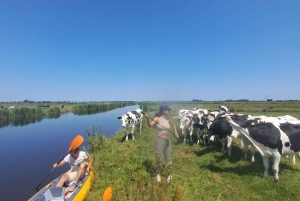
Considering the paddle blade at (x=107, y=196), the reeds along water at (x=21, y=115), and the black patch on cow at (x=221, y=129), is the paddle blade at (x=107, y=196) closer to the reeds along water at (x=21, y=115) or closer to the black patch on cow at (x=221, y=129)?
the black patch on cow at (x=221, y=129)

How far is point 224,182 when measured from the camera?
627cm

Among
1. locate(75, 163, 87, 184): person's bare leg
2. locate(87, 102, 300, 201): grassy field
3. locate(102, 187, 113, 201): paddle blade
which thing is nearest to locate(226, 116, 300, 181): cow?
locate(87, 102, 300, 201): grassy field

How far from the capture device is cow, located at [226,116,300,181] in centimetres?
619

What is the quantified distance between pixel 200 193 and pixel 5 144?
56.9ft

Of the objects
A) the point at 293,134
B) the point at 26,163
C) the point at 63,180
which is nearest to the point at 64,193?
the point at 63,180

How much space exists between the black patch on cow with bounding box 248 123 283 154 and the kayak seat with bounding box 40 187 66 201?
628 centimetres

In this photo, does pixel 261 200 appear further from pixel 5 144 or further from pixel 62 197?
pixel 5 144

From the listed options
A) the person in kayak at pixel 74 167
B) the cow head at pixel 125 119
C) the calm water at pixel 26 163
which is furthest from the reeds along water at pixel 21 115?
the person in kayak at pixel 74 167

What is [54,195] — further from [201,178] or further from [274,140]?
[274,140]

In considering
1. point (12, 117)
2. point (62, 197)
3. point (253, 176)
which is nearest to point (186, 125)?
point (253, 176)

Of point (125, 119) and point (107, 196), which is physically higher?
point (125, 119)

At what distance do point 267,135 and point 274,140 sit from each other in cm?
24

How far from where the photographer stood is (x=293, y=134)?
6.59 meters

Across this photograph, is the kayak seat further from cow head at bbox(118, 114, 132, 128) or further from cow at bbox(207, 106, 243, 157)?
cow head at bbox(118, 114, 132, 128)
